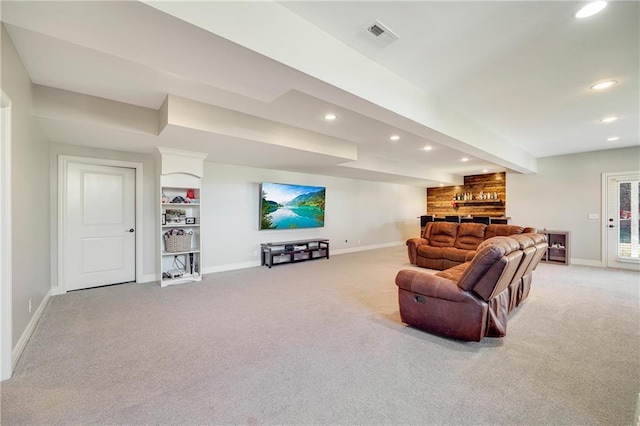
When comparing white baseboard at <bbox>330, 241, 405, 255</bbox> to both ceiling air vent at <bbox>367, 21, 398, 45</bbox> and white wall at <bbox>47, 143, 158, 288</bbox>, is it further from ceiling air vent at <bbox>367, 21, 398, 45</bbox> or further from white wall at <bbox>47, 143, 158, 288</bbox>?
ceiling air vent at <bbox>367, 21, 398, 45</bbox>

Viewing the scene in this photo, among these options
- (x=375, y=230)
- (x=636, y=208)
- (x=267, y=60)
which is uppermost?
(x=267, y=60)

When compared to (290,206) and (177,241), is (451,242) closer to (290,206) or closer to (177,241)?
(290,206)

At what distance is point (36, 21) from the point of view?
159cm

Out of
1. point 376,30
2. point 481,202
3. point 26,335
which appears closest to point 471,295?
point 376,30

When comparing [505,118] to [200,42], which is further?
[505,118]

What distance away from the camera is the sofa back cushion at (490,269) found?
2.30 metres

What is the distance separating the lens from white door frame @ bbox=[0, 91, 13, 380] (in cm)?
195

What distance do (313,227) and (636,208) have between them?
6.80m

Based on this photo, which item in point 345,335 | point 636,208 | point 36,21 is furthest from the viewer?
point 636,208

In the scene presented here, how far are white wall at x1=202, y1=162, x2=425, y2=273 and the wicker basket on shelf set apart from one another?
21.0 inches

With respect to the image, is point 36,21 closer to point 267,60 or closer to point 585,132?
point 267,60

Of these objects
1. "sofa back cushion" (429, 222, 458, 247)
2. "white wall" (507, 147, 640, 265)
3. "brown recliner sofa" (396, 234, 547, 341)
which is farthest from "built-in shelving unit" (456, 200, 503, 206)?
"brown recliner sofa" (396, 234, 547, 341)

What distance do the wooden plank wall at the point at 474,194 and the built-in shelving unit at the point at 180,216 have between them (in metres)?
8.04

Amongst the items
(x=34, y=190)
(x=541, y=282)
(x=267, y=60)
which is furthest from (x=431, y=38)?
(x=541, y=282)
